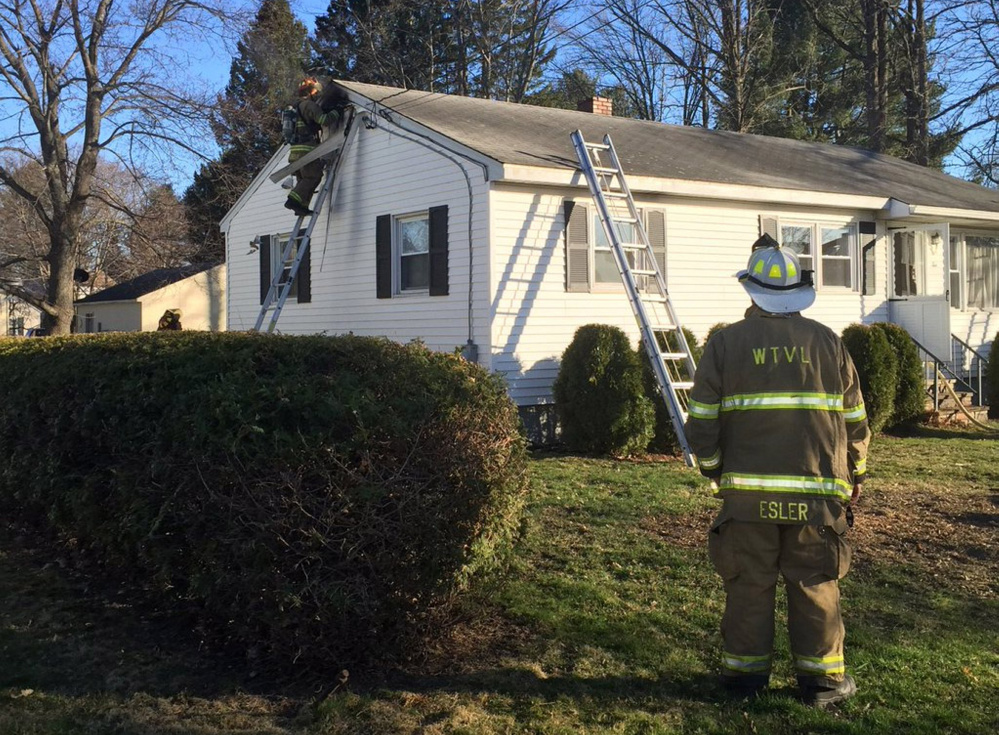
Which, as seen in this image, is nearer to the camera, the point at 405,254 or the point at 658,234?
the point at 658,234

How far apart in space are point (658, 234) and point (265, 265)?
713 cm

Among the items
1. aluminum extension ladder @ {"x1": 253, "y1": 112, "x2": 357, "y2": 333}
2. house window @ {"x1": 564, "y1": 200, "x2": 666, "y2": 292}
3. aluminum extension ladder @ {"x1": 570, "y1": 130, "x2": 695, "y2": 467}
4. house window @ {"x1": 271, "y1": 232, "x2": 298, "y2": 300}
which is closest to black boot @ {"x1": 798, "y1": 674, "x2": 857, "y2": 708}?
aluminum extension ladder @ {"x1": 570, "y1": 130, "x2": 695, "y2": 467}

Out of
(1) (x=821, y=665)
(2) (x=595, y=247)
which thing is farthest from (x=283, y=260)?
(1) (x=821, y=665)

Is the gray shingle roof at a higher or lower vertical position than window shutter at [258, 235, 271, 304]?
higher

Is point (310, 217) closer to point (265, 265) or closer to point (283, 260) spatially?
point (283, 260)

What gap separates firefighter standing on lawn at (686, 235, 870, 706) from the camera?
3938 millimetres

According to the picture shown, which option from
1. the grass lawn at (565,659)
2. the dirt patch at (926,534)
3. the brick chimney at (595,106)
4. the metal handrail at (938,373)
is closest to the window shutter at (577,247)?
the metal handrail at (938,373)

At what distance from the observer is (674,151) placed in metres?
14.6

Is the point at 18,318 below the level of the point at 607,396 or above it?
above

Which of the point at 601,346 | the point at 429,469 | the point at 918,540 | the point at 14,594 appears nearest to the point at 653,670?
the point at 429,469

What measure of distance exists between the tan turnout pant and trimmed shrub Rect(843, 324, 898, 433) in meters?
8.96

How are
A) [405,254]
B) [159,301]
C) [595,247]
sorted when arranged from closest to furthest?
1. [595,247]
2. [405,254]
3. [159,301]

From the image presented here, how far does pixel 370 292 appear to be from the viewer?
13.9 m

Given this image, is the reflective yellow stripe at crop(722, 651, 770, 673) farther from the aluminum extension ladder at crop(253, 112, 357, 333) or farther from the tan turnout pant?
the aluminum extension ladder at crop(253, 112, 357, 333)
